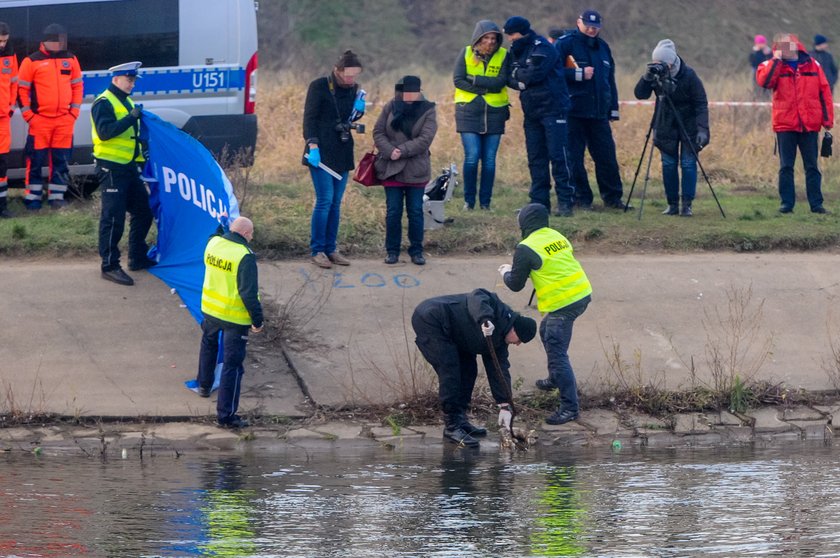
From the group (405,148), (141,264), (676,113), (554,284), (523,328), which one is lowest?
(523,328)

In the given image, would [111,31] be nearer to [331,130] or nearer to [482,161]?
[331,130]

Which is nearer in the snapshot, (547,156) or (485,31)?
(485,31)

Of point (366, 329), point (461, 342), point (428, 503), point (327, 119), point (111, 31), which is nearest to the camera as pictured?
point (428, 503)

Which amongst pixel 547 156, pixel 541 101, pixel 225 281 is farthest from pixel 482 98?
pixel 225 281

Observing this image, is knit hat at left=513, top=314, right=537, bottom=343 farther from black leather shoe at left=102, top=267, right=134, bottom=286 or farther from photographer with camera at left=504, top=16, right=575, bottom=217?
photographer with camera at left=504, top=16, right=575, bottom=217

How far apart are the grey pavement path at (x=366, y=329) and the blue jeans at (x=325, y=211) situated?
27 centimetres

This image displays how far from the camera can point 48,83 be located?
44.3ft

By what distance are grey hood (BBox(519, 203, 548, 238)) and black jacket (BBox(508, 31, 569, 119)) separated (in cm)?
349

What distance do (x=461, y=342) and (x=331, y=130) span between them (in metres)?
2.99

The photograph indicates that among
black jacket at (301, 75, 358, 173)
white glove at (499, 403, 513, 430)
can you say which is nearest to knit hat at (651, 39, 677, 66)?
black jacket at (301, 75, 358, 173)

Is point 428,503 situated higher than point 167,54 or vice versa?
point 167,54

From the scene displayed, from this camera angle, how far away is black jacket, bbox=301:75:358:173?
11734 millimetres

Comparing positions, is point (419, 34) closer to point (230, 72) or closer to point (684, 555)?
point (230, 72)

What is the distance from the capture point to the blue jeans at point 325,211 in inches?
464
